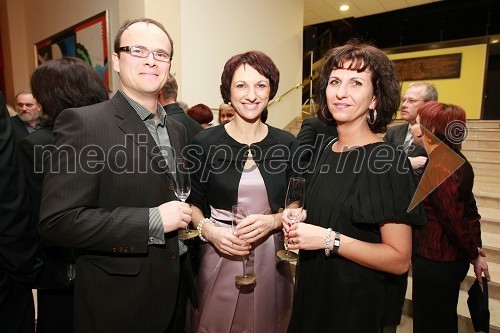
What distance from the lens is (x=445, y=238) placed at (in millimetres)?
1951

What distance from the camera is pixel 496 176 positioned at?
5.36m

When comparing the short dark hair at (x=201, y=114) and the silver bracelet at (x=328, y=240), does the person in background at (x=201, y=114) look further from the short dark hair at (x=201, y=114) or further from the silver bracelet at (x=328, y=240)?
the silver bracelet at (x=328, y=240)

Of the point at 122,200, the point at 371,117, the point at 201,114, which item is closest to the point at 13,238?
the point at 122,200

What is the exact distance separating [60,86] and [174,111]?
137 cm

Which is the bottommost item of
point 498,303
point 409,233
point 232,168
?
point 498,303

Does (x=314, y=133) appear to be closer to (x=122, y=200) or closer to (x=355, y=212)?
(x=355, y=212)

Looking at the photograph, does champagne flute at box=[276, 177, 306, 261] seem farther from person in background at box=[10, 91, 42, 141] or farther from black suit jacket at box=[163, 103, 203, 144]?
person in background at box=[10, 91, 42, 141]

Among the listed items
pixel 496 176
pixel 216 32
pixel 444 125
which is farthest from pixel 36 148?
pixel 496 176

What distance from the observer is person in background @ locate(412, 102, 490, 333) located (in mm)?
1871

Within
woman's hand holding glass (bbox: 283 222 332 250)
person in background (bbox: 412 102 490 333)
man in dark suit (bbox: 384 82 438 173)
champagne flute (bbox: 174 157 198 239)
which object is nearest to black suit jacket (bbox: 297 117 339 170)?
person in background (bbox: 412 102 490 333)

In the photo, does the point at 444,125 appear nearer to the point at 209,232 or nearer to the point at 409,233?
the point at 409,233

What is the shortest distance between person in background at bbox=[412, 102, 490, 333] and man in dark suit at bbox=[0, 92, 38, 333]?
2.13 m

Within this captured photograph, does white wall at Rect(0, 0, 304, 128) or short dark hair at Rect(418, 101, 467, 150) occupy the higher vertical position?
white wall at Rect(0, 0, 304, 128)

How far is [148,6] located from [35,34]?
4448mm
